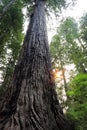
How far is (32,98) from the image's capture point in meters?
2.87

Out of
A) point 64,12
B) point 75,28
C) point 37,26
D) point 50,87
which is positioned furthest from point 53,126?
point 75,28

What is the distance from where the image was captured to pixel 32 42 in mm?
4449

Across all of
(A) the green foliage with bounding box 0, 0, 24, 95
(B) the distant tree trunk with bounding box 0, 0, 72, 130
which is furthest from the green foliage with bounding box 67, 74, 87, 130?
(A) the green foliage with bounding box 0, 0, 24, 95

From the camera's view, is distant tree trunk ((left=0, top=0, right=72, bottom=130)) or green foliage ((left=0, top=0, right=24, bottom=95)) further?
green foliage ((left=0, top=0, right=24, bottom=95))

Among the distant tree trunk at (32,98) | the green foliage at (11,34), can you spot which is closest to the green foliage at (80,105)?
the distant tree trunk at (32,98)

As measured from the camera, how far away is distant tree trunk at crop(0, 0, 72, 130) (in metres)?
2.44

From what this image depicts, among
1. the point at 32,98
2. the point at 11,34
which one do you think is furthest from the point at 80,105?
the point at 11,34

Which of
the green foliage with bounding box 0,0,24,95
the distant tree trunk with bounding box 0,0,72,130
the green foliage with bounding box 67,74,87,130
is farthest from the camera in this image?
the green foliage with bounding box 0,0,24,95

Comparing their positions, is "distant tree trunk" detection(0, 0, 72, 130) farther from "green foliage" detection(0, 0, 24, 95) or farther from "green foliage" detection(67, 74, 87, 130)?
"green foliage" detection(0, 0, 24, 95)

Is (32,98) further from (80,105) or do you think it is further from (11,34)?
(11,34)

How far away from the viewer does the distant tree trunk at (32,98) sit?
2.44 meters

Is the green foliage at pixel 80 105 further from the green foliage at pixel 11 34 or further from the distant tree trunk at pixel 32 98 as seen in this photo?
the green foliage at pixel 11 34

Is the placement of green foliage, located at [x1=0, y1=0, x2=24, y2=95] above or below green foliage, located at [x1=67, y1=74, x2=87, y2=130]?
above

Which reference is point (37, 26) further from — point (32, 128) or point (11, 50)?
point (11, 50)
